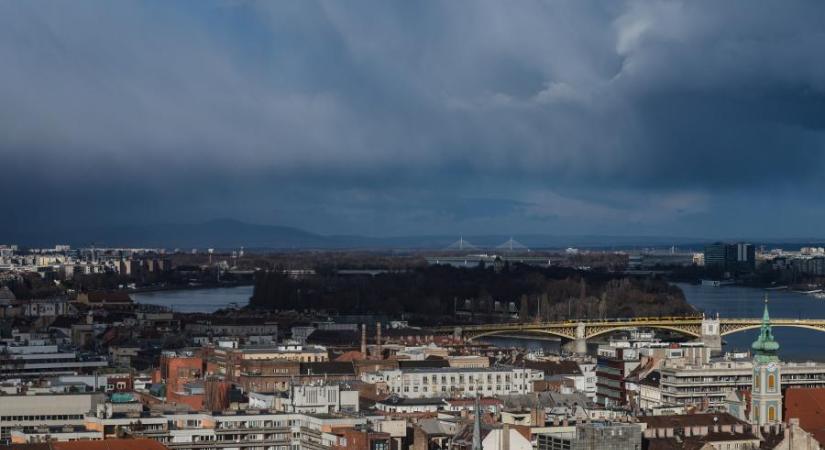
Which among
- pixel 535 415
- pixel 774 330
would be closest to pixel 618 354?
pixel 535 415

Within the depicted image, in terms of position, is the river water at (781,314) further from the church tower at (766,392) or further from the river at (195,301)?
the river at (195,301)

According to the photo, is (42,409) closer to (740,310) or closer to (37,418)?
(37,418)

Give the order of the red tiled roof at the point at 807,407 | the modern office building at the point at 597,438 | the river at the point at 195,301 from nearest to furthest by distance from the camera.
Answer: the modern office building at the point at 597,438
the red tiled roof at the point at 807,407
the river at the point at 195,301

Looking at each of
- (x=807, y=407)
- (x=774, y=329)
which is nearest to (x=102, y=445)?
(x=807, y=407)

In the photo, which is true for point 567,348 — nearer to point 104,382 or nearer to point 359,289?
point 104,382

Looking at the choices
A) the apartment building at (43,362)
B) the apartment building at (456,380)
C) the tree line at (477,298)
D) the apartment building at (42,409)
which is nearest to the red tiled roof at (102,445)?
the apartment building at (42,409)

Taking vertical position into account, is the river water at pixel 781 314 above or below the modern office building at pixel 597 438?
above
